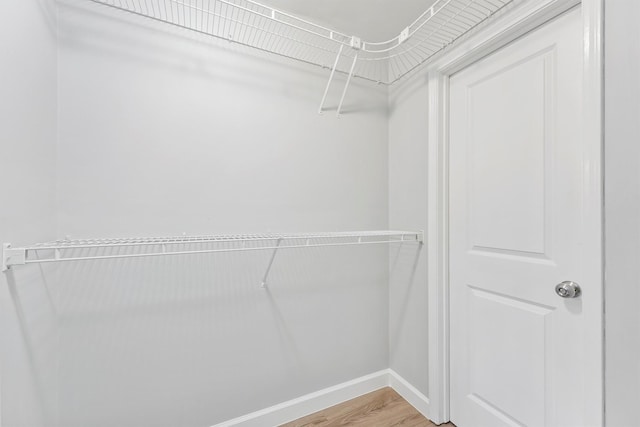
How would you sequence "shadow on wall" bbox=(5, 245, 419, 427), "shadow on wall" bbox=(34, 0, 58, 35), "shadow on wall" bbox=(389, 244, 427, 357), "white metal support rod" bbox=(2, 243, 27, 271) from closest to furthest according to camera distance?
"white metal support rod" bbox=(2, 243, 27, 271), "shadow on wall" bbox=(34, 0, 58, 35), "shadow on wall" bbox=(5, 245, 419, 427), "shadow on wall" bbox=(389, 244, 427, 357)

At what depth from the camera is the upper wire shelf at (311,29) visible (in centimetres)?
122

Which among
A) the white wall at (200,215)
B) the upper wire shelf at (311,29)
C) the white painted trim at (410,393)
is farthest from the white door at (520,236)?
the white wall at (200,215)

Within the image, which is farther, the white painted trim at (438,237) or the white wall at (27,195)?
the white painted trim at (438,237)

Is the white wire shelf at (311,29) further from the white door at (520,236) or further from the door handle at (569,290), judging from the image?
the door handle at (569,290)

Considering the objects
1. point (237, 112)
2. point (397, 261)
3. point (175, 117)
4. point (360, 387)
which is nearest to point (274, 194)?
point (237, 112)

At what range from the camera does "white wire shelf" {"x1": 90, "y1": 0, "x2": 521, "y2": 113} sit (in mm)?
1220

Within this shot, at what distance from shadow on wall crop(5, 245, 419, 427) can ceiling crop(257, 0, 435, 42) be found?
133cm

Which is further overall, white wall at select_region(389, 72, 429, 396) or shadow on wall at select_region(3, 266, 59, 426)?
white wall at select_region(389, 72, 429, 396)

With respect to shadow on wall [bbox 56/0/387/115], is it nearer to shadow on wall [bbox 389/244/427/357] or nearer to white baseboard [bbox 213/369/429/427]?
shadow on wall [bbox 389/244/427/357]

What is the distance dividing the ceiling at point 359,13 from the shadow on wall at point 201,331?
1332 millimetres

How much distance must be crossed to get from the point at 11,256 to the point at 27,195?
219mm

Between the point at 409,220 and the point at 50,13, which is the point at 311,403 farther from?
the point at 50,13

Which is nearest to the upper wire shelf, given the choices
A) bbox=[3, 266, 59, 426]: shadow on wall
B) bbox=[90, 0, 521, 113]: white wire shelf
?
bbox=[90, 0, 521, 113]: white wire shelf

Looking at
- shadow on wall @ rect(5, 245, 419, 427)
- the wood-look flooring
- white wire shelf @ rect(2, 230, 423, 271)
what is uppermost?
white wire shelf @ rect(2, 230, 423, 271)
